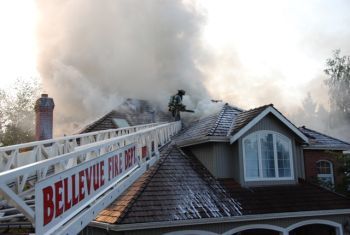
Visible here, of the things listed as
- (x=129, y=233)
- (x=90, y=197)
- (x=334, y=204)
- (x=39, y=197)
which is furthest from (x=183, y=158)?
→ (x=39, y=197)

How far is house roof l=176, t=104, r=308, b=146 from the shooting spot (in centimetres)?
1320

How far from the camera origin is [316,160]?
16.9 metres

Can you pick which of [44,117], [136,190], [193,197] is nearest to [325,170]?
[193,197]

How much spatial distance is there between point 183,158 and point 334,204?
5.47 metres

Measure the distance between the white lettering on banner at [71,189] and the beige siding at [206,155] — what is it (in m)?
5.89

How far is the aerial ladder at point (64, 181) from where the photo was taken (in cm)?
429

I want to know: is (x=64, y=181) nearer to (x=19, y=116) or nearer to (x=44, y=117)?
(x=44, y=117)

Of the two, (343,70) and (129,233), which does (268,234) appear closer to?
(129,233)

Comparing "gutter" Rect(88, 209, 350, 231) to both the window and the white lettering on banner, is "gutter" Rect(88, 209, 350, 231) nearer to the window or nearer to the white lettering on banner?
the window

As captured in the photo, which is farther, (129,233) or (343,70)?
(343,70)

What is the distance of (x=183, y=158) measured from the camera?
533 inches

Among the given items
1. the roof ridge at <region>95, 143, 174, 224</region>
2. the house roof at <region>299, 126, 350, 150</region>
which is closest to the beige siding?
the roof ridge at <region>95, 143, 174, 224</region>

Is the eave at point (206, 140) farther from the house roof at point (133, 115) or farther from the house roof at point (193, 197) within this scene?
the house roof at point (133, 115)

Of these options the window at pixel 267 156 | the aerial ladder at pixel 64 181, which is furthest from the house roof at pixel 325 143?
the aerial ladder at pixel 64 181
